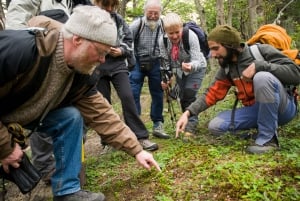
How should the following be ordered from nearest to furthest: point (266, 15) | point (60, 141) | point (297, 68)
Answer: point (60, 141)
point (297, 68)
point (266, 15)

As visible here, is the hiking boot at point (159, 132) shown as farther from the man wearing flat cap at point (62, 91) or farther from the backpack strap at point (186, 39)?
the man wearing flat cap at point (62, 91)

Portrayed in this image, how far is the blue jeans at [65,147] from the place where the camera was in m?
3.06

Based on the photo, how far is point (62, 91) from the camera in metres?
2.95

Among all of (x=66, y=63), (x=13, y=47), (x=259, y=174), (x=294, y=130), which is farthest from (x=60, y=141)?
(x=294, y=130)

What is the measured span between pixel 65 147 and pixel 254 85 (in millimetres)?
2082

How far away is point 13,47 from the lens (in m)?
2.49

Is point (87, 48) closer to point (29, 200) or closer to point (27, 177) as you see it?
point (27, 177)

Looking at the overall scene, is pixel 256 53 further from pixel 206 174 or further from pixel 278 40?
pixel 206 174

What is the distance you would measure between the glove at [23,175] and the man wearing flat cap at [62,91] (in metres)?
0.06

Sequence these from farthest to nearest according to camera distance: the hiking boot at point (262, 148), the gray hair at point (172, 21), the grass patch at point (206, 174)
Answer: the gray hair at point (172, 21) < the hiking boot at point (262, 148) < the grass patch at point (206, 174)

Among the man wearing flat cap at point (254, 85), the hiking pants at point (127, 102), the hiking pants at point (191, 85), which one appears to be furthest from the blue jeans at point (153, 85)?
the man wearing flat cap at point (254, 85)

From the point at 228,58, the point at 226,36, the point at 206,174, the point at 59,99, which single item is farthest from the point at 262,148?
the point at 59,99

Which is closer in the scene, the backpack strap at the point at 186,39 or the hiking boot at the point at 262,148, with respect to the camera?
the hiking boot at the point at 262,148

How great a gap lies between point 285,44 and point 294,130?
1095 mm
